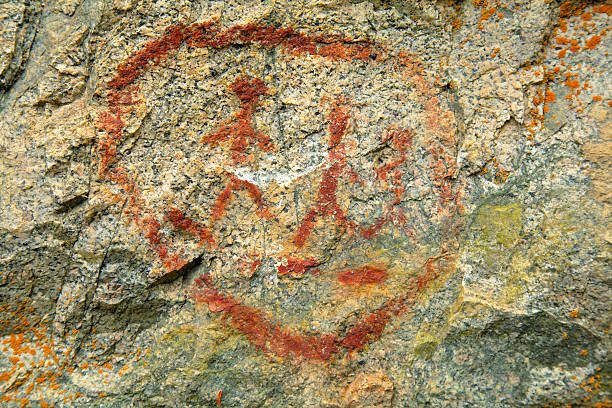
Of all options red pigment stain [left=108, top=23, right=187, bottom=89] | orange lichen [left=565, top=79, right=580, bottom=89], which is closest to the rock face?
red pigment stain [left=108, top=23, right=187, bottom=89]

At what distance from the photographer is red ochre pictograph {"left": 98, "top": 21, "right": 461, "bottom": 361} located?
2.24 m

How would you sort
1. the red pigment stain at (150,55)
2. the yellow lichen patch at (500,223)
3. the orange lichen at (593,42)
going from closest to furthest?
1. the orange lichen at (593,42)
2. the yellow lichen patch at (500,223)
3. the red pigment stain at (150,55)

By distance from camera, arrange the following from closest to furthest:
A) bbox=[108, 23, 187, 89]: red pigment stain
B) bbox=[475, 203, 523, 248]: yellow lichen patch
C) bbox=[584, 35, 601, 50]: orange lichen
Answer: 1. bbox=[584, 35, 601, 50]: orange lichen
2. bbox=[475, 203, 523, 248]: yellow lichen patch
3. bbox=[108, 23, 187, 89]: red pigment stain

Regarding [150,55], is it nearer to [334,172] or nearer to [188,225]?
[188,225]

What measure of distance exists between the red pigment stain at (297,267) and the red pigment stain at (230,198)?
26 cm

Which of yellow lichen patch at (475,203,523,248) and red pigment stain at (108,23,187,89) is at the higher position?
red pigment stain at (108,23,187,89)

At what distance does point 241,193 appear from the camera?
7.52 feet

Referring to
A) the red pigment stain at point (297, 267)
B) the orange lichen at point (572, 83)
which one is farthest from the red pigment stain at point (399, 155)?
the orange lichen at point (572, 83)

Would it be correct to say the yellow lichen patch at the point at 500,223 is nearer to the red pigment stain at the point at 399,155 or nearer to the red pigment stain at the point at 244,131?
the red pigment stain at the point at 399,155

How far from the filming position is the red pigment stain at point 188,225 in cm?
227

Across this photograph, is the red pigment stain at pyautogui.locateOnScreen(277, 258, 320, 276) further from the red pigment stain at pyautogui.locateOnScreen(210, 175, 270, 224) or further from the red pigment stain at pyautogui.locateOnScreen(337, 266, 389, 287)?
the red pigment stain at pyautogui.locateOnScreen(210, 175, 270, 224)

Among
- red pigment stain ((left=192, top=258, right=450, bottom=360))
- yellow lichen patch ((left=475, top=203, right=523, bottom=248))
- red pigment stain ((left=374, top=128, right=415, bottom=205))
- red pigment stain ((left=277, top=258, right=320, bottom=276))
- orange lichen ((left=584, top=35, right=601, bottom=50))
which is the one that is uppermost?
orange lichen ((left=584, top=35, right=601, bottom=50))

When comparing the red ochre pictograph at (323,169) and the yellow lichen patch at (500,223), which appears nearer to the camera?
the yellow lichen patch at (500,223)

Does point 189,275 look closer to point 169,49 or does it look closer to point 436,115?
point 169,49
